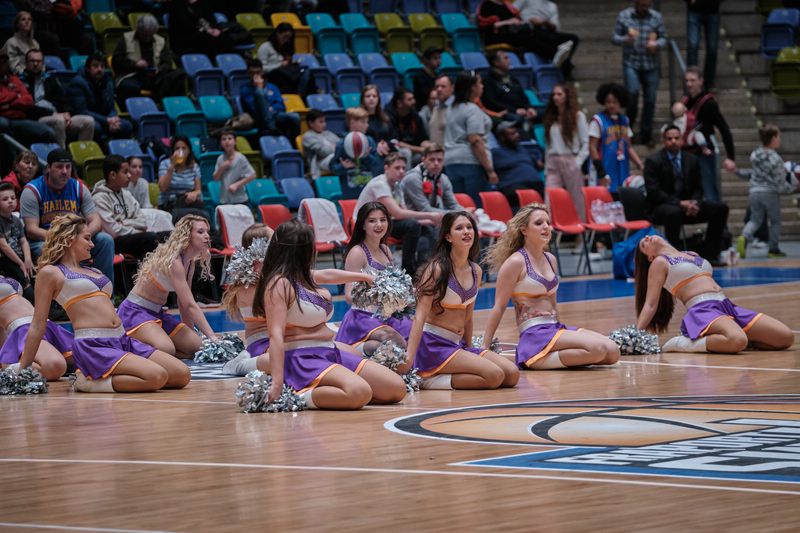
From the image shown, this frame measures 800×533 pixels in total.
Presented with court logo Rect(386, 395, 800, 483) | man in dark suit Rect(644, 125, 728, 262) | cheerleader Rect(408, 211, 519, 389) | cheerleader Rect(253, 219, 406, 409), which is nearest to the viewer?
court logo Rect(386, 395, 800, 483)

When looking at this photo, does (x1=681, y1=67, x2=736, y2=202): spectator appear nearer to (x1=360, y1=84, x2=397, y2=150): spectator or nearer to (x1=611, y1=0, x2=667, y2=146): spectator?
(x1=611, y1=0, x2=667, y2=146): spectator

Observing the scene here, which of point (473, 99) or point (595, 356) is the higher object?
point (473, 99)

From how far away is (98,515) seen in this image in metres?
4.78

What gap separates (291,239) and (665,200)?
31.0ft

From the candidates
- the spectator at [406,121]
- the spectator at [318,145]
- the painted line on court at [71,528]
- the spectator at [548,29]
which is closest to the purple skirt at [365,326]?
the painted line on court at [71,528]

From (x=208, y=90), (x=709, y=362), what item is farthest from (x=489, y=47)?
(x=709, y=362)

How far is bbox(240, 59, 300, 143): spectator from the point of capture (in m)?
16.0

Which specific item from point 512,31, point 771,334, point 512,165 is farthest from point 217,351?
point 512,31

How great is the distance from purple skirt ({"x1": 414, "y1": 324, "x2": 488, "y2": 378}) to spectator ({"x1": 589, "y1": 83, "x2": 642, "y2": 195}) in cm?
928

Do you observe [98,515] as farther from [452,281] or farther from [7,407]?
[452,281]

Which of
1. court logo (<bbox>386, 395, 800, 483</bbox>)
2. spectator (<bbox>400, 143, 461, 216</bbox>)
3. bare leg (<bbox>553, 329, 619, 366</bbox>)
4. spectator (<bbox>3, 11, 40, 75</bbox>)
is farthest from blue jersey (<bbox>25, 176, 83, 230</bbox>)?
court logo (<bbox>386, 395, 800, 483</bbox>)

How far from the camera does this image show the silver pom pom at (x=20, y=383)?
829 centimetres

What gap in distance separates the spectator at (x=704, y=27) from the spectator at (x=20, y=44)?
29.9ft

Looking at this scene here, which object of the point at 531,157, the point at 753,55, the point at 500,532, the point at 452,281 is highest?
the point at 753,55
